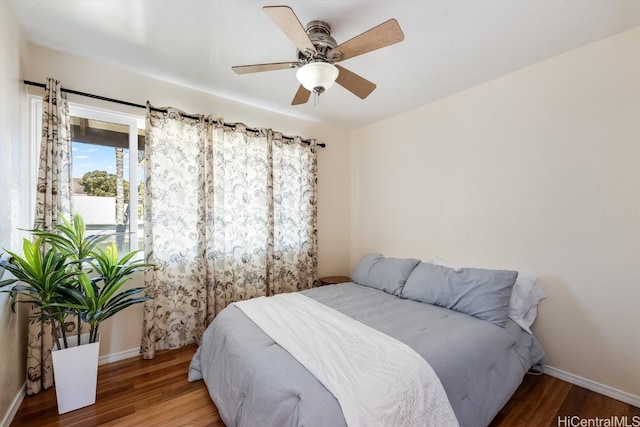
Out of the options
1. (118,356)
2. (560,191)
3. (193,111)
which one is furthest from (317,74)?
(118,356)

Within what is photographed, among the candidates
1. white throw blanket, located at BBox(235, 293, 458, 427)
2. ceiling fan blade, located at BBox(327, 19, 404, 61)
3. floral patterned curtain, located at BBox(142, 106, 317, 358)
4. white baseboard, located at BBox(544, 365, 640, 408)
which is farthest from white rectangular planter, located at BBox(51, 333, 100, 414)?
white baseboard, located at BBox(544, 365, 640, 408)

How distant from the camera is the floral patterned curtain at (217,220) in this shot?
2.43 metres

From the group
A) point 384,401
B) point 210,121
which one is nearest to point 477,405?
point 384,401

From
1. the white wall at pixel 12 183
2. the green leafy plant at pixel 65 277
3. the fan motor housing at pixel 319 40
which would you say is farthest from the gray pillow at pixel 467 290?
the white wall at pixel 12 183

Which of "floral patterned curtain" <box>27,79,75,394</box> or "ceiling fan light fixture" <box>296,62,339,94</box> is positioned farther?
"floral patterned curtain" <box>27,79,75,394</box>

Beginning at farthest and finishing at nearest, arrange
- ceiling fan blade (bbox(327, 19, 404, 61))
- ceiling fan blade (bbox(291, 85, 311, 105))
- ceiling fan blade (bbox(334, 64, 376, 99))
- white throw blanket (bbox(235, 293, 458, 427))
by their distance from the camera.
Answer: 1. ceiling fan blade (bbox(291, 85, 311, 105))
2. ceiling fan blade (bbox(334, 64, 376, 99))
3. ceiling fan blade (bbox(327, 19, 404, 61))
4. white throw blanket (bbox(235, 293, 458, 427))

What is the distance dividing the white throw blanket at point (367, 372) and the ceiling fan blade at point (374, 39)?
1653 mm

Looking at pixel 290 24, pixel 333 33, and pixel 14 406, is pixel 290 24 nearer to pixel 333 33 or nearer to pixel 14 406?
pixel 333 33

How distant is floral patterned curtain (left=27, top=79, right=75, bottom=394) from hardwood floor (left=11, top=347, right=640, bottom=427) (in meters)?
0.18

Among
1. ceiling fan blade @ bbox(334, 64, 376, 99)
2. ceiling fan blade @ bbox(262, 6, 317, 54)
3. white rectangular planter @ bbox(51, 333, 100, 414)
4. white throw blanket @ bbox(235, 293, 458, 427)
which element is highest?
ceiling fan blade @ bbox(262, 6, 317, 54)

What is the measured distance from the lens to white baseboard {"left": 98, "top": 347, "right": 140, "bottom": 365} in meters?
2.27

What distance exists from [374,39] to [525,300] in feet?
7.19

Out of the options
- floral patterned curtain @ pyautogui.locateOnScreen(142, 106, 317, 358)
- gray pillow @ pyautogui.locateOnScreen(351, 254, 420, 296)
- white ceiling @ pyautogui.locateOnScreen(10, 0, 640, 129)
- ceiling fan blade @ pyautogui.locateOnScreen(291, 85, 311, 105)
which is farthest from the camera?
gray pillow @ pyautogui.locateOnScreen(351, 254, 420, 296)

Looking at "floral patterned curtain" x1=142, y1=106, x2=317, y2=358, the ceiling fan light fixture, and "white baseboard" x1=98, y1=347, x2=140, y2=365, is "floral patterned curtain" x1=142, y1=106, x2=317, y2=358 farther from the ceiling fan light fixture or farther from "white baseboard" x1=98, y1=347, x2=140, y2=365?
the ceiling fan light fixture
